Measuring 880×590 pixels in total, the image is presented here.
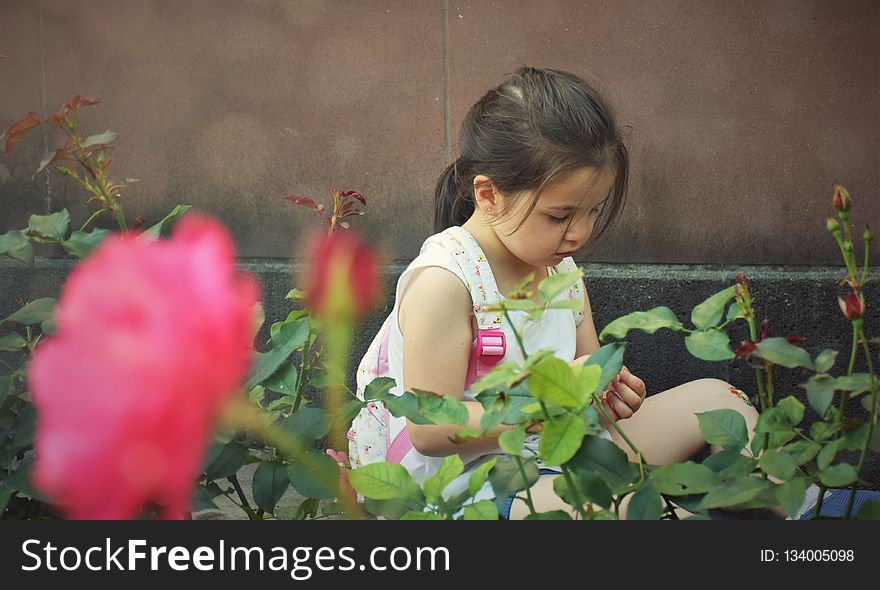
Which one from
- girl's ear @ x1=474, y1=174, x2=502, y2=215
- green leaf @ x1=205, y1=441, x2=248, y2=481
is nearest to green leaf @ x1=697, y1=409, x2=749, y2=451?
green leaf @ x1=205, y1=441, x2=248, y2=481

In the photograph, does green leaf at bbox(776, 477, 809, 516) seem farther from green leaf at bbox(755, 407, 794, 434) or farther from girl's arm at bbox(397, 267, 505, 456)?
girl's arm at bbox(397, 267, 505, 456)

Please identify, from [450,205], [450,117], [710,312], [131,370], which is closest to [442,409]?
[710,312]

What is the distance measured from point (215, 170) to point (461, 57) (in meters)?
0.74

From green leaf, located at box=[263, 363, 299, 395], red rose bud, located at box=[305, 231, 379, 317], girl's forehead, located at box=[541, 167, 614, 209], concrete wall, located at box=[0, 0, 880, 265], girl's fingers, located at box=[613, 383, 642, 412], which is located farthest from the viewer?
concrete wall, located at box=[0, 0, 880, 265]

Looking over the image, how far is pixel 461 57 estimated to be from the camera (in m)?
2.49

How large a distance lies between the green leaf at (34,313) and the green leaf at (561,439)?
51 cm

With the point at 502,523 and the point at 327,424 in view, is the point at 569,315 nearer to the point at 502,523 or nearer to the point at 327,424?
the point at 327,424

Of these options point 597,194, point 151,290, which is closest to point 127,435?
point 151,290

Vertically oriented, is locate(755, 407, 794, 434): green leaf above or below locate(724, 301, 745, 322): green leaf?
below

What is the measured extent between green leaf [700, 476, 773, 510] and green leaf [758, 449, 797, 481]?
0.5 inches

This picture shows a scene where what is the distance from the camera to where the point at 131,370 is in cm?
29

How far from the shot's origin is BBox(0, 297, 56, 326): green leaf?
36.9 inches

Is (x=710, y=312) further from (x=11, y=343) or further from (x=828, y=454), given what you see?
(x=11, y=343)

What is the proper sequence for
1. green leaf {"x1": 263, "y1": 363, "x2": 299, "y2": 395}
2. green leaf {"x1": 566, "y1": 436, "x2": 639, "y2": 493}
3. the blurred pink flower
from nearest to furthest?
the blurred pink flower, green leaf {"x1": 566, "y1": 436, "x2": 639, "y2": 493}, green leaf {"x1": 263, "y1": 363, "x2": 299, "y2": 395}
